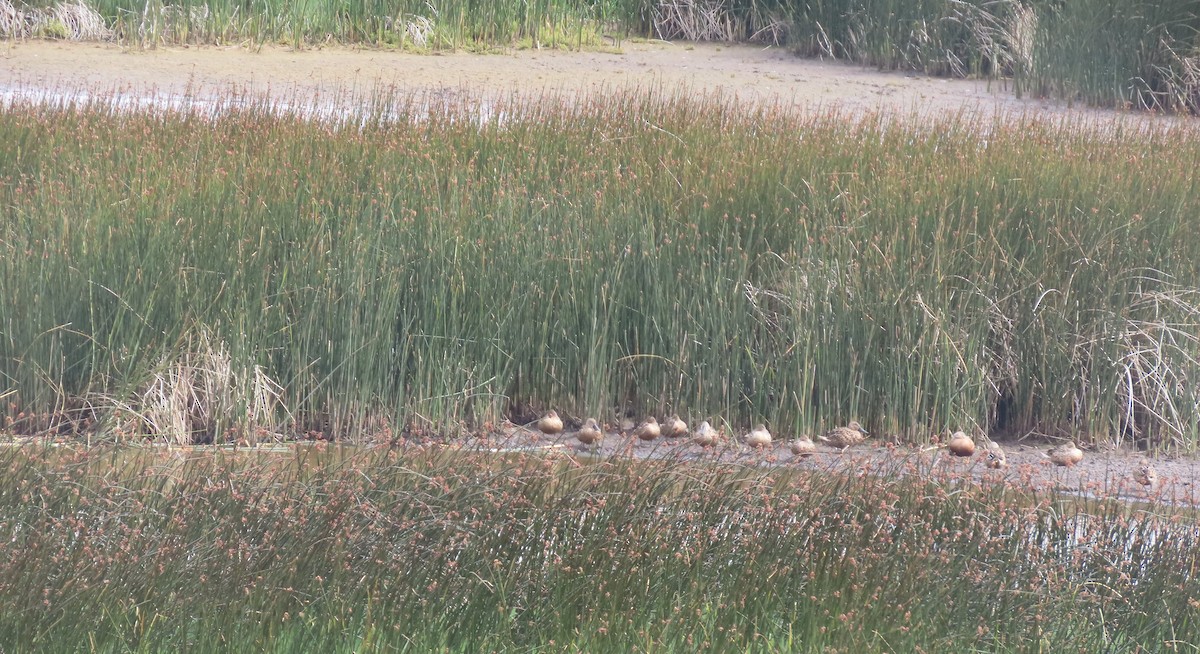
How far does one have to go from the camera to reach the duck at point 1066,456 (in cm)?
518

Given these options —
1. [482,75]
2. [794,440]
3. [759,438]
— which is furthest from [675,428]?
[482,75]

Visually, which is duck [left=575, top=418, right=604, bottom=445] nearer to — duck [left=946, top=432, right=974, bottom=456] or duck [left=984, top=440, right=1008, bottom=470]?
duck [left=946, top=432, right=974, bottom=456]

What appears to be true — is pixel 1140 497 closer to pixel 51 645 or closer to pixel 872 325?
pixel 872 325

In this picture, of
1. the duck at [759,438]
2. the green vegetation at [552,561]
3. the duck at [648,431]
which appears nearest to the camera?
the green vegetation at [552,561]

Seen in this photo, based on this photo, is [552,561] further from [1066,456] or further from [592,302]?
[1066,456]

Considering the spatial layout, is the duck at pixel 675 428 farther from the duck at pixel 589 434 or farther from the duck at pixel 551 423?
the duck at pixel 551 423

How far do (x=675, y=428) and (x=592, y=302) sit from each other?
2.17 feet

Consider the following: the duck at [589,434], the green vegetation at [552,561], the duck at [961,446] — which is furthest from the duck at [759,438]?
the green vegetation at [552,561]

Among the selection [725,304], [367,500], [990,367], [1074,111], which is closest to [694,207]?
[725,304]

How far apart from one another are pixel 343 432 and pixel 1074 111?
349 inches

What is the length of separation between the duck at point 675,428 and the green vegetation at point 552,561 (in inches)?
56.8

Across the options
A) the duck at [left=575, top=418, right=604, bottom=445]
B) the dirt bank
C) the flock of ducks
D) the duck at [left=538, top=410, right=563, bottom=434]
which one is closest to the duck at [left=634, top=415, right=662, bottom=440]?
the flock of ducks

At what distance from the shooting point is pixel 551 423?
539 cm

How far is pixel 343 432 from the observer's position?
5.29 metres
